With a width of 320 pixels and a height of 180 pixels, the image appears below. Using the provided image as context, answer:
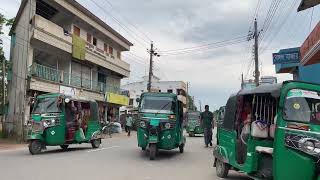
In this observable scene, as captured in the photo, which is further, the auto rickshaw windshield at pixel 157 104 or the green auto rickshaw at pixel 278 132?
the auto rickshaw windshield at pixel 157 104

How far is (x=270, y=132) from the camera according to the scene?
9.79 m

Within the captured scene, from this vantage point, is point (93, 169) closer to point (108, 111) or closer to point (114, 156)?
point (114, 156)

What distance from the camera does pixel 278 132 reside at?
866 centimetres

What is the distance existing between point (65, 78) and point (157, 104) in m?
21.1

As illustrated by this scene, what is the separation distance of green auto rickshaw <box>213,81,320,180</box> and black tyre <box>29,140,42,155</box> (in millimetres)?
10110

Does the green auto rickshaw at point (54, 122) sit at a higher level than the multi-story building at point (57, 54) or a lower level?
lower

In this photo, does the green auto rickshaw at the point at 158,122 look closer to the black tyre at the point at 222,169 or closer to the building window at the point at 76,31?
the black tyre at the point at 222,169

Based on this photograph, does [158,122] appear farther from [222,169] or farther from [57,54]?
[57,54]

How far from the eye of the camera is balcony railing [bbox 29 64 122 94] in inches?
1321

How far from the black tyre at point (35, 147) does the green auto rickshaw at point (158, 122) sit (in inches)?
171

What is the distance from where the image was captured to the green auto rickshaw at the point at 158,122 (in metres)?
17.6

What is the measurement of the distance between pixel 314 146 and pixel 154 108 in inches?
425

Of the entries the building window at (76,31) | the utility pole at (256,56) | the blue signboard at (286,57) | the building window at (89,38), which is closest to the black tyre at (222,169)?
the blue signboard at (286,57)

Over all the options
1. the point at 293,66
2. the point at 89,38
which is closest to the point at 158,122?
the point at 293,66
